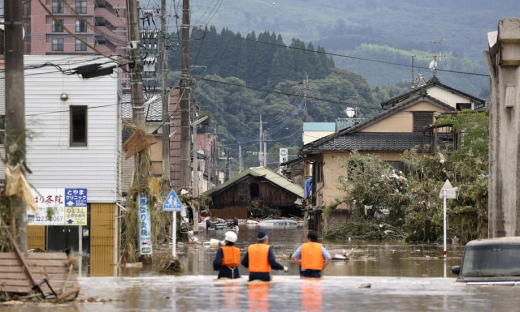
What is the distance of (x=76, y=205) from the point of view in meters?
28.8

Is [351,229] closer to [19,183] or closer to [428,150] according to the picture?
[428,150]

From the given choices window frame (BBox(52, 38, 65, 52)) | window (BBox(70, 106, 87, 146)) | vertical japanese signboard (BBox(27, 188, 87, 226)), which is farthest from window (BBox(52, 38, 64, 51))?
vertical japanese signboard (BBox(27, 188, 87, 226))

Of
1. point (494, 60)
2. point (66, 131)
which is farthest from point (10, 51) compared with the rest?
point (494, 60)

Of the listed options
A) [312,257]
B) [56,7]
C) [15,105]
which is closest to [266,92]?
[56,7]

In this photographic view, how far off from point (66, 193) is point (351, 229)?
18.0 metres

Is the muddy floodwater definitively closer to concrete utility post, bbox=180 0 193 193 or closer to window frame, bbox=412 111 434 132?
concrete utility post, bbox=180 0 193 193

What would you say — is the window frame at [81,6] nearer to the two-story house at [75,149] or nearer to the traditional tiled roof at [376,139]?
the traditional tiled roof at [376,139]

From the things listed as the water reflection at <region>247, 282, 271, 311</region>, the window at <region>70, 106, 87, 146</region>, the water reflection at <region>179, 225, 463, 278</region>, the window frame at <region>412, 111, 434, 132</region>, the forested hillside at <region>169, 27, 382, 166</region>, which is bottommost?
the water reflection at <region>179, 225, 463, 278</region>

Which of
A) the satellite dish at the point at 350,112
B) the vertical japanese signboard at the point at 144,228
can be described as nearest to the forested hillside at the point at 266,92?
the satellite dish at the point at 350,112

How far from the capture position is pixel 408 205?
1603 inches

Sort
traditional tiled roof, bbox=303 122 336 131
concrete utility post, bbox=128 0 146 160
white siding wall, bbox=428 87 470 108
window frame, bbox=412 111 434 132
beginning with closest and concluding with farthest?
concrete utility post, bbox=128 0 146 160
window frame, bbox=412 111 434 132
white siding wall, bbox=428 87 470 108
traditional tiled roof, bbox=303 122 336 131

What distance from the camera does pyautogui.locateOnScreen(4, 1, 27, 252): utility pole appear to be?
661 inches

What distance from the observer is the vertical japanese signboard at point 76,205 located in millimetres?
28828

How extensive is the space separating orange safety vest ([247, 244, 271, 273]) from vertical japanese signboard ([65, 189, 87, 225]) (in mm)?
13104
